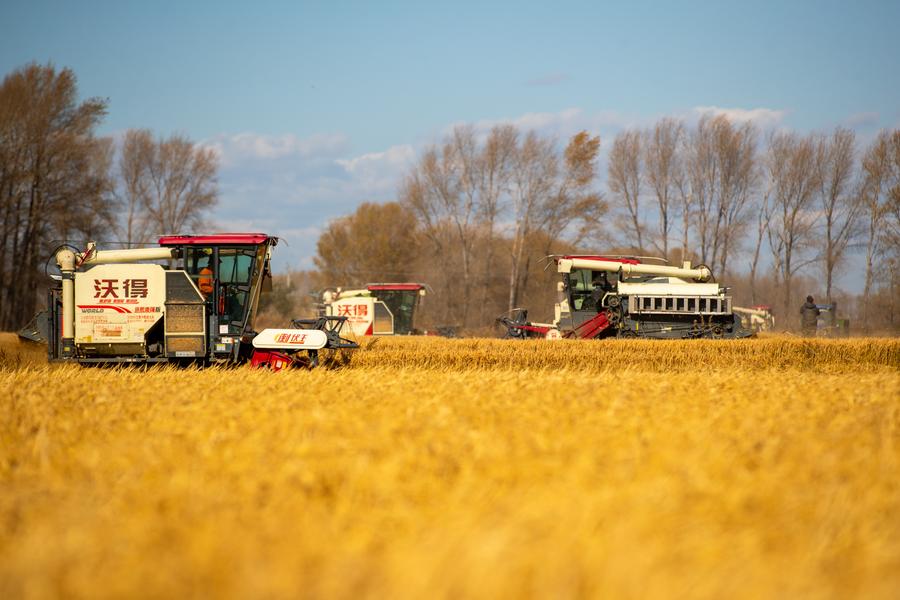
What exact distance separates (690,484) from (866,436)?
2.06 metres

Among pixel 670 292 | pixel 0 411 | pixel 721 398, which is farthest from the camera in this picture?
pixel 670 292

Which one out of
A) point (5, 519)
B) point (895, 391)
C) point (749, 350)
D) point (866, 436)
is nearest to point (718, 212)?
point (749, 350)

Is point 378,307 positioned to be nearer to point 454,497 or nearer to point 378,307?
point 378,307

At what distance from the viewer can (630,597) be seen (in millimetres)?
3018

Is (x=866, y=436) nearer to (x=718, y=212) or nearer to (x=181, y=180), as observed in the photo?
(x=718, y=212)

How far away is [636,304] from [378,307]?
14.4m

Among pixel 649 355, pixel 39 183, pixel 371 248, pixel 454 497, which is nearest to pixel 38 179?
pixel 39 183

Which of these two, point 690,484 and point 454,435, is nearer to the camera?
point 690,484

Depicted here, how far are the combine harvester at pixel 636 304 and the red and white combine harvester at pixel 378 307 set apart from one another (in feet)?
32.4

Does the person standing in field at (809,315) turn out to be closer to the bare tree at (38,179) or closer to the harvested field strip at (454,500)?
the harvested field strip at (454,500)

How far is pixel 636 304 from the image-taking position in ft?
65.4

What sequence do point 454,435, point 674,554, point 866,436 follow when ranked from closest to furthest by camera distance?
1. point 674,554
2. point 454,435
3. point 866,436

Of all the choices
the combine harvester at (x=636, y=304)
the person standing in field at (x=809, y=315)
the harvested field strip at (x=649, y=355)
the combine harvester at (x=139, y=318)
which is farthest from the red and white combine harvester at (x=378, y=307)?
the combine harvester at (x=139, y=318)

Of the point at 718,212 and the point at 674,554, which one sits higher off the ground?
the point at 718,212
